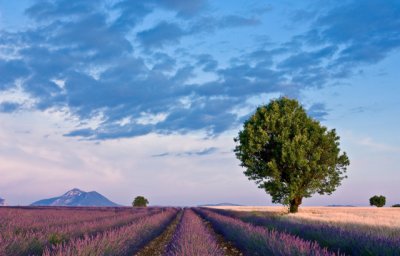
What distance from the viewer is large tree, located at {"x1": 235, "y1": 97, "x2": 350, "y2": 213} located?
91.2 ft

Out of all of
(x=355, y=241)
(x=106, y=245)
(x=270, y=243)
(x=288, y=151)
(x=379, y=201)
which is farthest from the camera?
(x=379, y=201)

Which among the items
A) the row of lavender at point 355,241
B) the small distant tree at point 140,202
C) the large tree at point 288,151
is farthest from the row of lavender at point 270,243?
the small distant tree at point 140,202

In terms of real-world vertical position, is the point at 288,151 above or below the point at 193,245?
above

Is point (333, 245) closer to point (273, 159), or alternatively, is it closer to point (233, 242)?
point (233, 242)

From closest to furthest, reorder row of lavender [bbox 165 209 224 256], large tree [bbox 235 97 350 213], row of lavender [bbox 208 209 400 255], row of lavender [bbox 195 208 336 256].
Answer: row of lavender [bbox 195 208 336 256] < row of lavender [bbox 208 209 400 255] < row of lavender [bbox 165 209 224 256] < large tree [bbox 235 97 350 213]

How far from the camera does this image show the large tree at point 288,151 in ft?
91.2

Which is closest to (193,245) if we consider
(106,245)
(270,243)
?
(270,243)

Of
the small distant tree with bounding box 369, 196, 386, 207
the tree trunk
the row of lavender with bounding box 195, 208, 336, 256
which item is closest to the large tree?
the tree trunk

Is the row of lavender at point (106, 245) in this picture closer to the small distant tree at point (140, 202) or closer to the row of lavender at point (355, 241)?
the row of lavender at point (355, 241)

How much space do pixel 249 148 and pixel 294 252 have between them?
2112 cm

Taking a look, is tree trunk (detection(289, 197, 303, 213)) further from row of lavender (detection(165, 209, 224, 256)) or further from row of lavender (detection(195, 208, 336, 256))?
row of lavender (detection(165, 209, 224, 256))

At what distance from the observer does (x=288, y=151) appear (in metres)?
27.3

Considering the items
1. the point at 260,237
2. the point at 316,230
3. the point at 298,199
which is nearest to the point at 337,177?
the point at 298,199

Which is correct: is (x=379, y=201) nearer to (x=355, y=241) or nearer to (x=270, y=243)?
(x=355, y=241)
